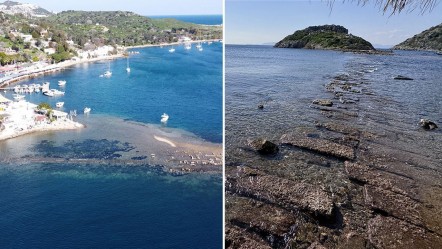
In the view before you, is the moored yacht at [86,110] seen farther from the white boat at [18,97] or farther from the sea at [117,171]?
the white boat at [18,97]

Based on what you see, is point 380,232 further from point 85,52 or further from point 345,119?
point 85,52

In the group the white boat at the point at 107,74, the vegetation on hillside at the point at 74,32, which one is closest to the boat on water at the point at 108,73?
the white boat at the point at 107,74

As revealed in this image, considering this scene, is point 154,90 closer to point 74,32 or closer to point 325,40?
point 74,32

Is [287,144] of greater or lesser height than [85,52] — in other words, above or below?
below

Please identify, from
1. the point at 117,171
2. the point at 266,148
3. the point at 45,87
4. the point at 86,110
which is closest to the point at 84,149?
the point at 86,110

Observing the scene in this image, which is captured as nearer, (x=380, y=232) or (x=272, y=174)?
(x=380, y=232)

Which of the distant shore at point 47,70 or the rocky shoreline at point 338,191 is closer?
the rocky shoreline at point 338,191

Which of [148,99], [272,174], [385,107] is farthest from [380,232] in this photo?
[385,107]
